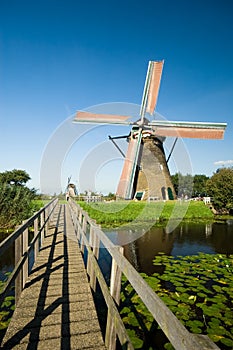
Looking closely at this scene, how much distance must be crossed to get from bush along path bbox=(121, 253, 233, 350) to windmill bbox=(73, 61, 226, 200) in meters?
11.9

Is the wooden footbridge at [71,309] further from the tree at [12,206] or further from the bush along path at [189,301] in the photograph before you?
the tree at [12,206]

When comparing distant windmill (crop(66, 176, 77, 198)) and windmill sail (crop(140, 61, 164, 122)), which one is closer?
windmill sail (crop(140, 61, 164, 122))

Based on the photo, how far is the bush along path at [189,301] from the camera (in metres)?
3.20

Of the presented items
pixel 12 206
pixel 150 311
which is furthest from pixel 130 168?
pixel 150 311

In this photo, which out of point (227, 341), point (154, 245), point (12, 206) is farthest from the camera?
point (12, 206)

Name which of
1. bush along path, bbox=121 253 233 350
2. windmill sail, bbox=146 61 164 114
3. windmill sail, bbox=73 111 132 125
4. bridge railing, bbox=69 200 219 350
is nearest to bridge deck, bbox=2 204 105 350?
bridge railing, bbox=69 200 219 350

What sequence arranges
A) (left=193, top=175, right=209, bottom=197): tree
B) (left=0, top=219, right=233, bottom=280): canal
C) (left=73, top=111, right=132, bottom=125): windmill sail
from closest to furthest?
(left=0, top=219, right=233, bottom=280): canal < (left=73, top=111, right=132, bottom=125): windmill sail < (left=193, top=175, right=209, bottom=197): tree

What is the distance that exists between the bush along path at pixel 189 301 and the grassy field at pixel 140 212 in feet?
26.1

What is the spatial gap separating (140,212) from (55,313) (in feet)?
45.0

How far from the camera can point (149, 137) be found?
18641 millimetres

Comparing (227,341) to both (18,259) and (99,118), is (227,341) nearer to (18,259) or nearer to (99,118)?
(18,259)

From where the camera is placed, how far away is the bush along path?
320cm

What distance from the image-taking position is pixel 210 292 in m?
4.61

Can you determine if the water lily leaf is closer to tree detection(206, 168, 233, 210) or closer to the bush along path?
the bush along path
